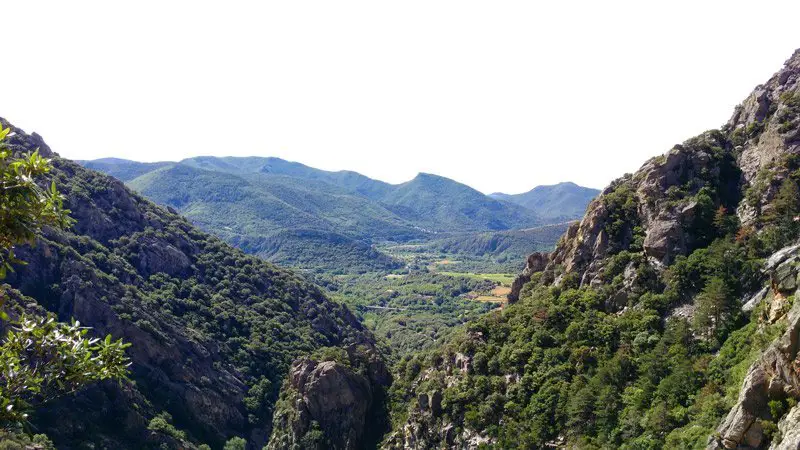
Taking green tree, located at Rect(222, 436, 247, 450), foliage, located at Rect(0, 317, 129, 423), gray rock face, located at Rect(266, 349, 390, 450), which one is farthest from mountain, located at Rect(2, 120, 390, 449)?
foliage, located at Rect(0, 317, 129, 423)

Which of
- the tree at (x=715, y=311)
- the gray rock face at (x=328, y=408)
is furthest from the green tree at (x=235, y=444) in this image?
the tree at (x=715, y=311)

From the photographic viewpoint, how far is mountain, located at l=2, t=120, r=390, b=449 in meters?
61.9

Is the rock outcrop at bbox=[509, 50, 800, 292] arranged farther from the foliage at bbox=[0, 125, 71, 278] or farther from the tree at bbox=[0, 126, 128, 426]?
the foliage at bbox=[0, 125, 71, 278]

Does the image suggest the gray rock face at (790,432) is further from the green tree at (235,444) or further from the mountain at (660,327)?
the green tree at (235,444)

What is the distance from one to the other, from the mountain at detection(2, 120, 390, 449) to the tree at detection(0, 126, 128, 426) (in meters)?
40.1

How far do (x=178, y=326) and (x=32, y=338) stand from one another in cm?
8522

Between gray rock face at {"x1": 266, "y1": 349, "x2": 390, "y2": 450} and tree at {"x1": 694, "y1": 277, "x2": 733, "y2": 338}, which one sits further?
gray rock face at {"x1": 266, "y1": 349, "x2": 390, "y2": 450}

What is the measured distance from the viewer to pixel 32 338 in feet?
35.2

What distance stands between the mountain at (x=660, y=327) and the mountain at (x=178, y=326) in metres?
18.1

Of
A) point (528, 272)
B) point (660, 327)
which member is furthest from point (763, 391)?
point (528, 272)

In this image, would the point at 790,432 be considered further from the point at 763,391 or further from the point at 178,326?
the point at 178,326

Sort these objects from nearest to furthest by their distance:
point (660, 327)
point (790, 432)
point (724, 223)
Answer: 1. point (790, 432)
2. point (660, 327)
3. point (724, 223)

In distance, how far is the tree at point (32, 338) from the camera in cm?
895

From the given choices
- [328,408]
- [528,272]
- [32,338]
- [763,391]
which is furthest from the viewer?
[528,272]
